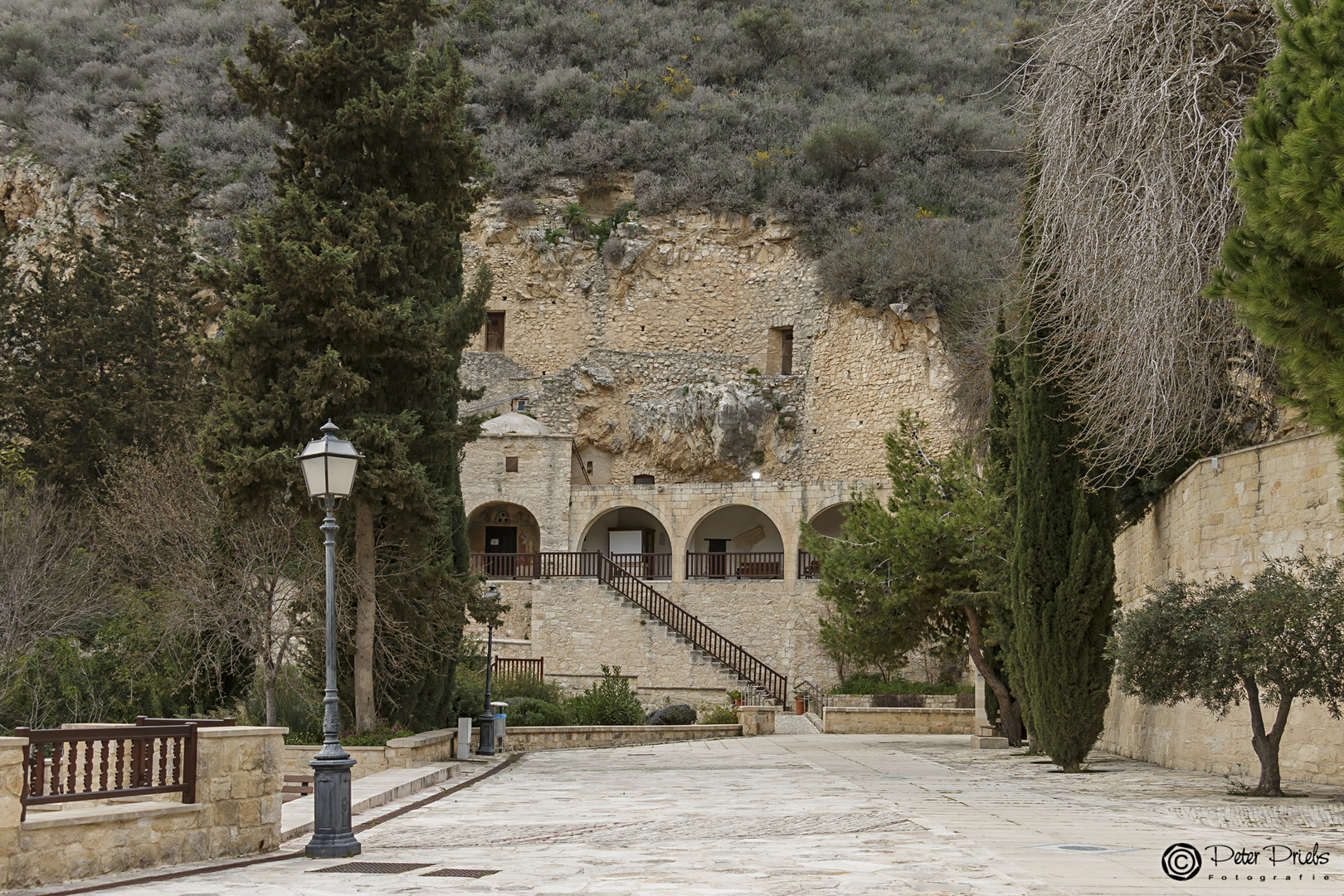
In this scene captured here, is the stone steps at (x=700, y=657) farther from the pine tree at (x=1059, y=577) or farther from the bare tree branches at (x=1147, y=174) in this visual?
Result: the bare tree branches at (x=1147, y=174)

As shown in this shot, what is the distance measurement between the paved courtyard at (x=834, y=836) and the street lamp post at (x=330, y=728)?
0.21 metres

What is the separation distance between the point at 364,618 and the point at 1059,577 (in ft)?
23.5

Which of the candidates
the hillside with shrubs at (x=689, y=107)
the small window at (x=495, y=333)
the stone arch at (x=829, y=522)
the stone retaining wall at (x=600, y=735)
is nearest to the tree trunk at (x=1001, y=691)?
the stone retaining wall at (x=600, y=735)

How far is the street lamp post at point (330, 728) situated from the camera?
21.1 feet

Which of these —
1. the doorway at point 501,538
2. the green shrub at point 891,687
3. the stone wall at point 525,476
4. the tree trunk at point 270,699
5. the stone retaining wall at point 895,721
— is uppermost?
the stone wall at point 525,476

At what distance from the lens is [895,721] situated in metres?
20.1

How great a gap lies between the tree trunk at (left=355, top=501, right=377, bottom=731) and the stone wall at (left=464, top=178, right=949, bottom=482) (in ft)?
64.5

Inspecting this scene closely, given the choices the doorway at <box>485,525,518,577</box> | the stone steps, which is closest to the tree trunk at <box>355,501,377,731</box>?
the stone steps

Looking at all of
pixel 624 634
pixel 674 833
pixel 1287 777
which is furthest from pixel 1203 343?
pixel 624 634

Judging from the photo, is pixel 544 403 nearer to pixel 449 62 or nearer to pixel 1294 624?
pixel 449 62

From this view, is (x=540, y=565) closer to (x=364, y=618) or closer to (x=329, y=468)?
(x=364, y=618)

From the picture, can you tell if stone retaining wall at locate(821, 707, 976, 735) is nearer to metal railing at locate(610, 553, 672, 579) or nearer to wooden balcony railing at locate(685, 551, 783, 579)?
wooden balcony railing at locate(685, 551, 783, 579)

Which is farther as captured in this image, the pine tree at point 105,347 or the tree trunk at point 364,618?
the pine tree at point 105,347

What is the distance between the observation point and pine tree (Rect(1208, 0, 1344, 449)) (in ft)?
15.9
